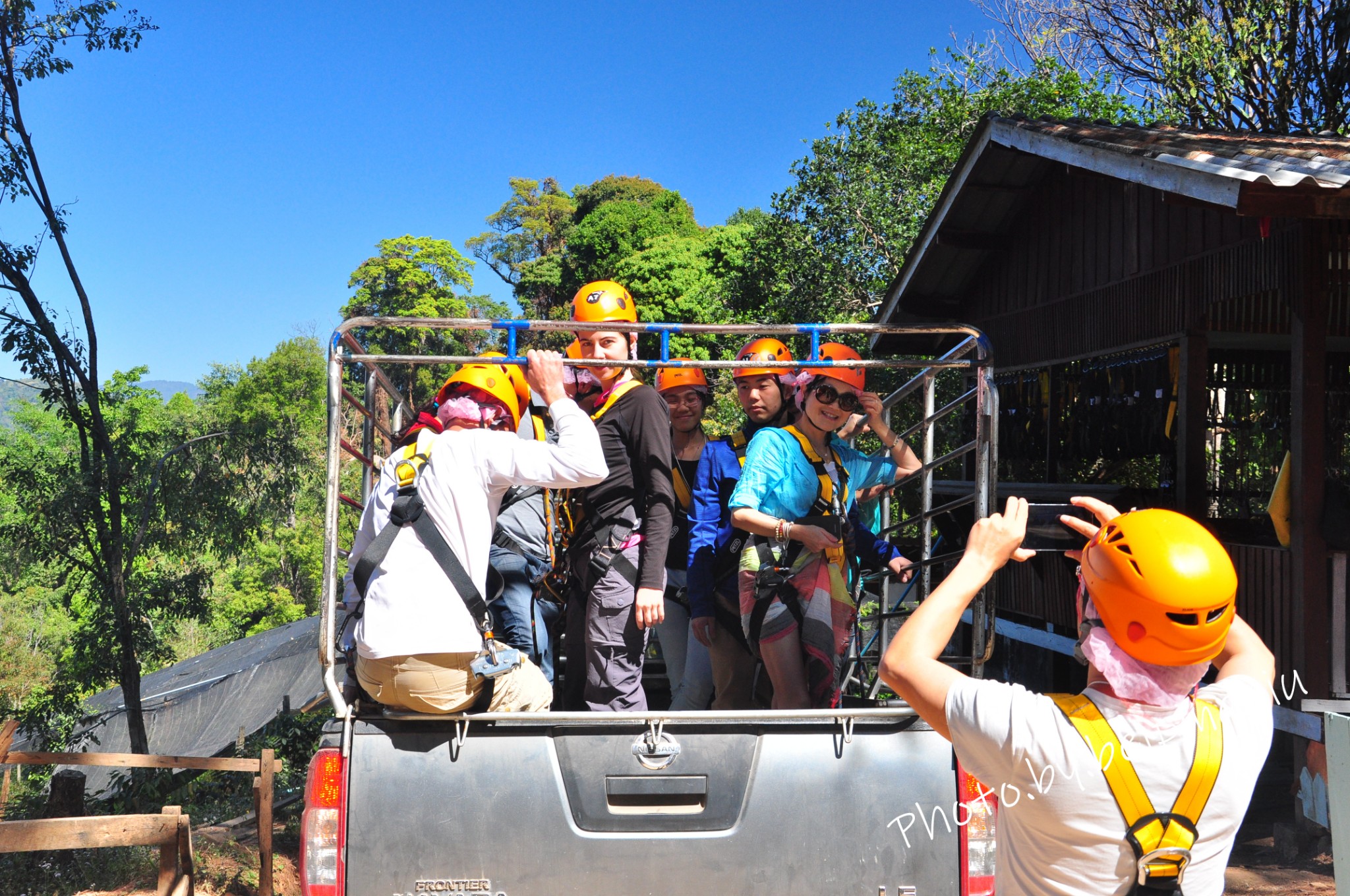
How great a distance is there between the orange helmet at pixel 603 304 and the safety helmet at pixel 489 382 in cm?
41

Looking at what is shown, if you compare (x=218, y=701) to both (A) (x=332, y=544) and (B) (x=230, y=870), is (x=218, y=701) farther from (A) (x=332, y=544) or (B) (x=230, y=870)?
(A) (x=332, y=544)

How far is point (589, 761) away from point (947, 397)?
1197 cm

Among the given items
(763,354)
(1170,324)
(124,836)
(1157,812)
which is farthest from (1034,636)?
(1157,812)

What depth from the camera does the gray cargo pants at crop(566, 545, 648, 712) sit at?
354cm

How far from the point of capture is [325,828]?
2.84 metres

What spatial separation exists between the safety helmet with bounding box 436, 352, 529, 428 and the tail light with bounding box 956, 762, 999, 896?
6.49ft

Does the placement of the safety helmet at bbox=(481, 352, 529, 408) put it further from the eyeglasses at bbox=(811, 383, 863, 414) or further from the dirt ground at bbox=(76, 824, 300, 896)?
the dirt ground at bbox=(76, 824, 300, 896)

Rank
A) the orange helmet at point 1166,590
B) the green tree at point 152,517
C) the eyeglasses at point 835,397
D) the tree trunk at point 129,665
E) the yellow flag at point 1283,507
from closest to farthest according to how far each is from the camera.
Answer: the orange helmet at point 1166,590 → the eyeglasses at point 835,397 → the yellow flag at point 1283,507 → the tree trunk at point 129,665 → the green tree at point 152,517

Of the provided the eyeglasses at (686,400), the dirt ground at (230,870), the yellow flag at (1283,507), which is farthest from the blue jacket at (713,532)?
the dirt ground at (230,870)

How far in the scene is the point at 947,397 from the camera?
14.1 metres

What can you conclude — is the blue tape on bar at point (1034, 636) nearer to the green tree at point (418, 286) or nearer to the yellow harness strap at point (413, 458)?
the yellow harness strap at point (413, 458)

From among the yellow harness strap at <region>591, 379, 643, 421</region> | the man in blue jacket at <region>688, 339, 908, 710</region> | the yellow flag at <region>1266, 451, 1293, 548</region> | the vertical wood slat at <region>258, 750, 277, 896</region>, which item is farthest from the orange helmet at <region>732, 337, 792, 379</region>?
the vertical wood slat at <region>258, 750, 277, 896</region>

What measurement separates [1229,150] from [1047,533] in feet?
18.3

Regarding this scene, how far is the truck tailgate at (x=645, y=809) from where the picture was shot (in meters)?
2.85
